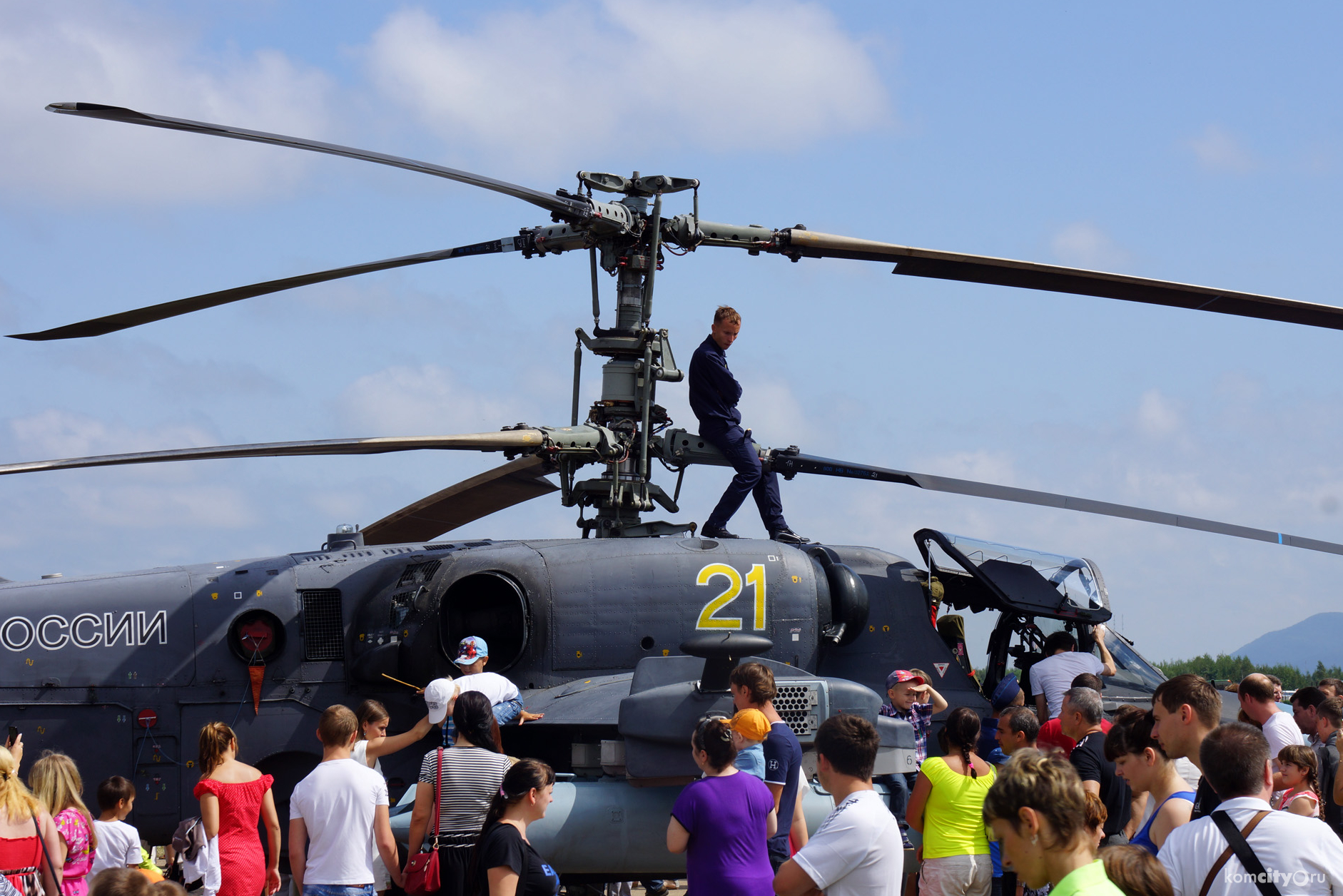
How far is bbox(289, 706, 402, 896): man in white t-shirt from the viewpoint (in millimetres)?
6102

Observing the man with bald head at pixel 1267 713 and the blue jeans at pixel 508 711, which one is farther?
the blue jeans at pixel 508 711

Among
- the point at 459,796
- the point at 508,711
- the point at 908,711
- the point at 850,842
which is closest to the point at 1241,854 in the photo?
the point at 850,842

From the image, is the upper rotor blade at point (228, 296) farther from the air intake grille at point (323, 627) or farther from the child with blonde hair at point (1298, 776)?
the child with blonde hair at point (1298, 776)

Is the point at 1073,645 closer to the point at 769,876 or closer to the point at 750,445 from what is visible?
the point at 750,445

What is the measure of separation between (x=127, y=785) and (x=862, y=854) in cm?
412

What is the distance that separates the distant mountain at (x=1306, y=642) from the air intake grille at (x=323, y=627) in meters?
97.0

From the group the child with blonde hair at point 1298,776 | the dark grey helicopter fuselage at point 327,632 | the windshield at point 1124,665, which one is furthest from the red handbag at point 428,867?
the windshield at point 1124,665

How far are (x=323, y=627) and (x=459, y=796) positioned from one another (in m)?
3.60

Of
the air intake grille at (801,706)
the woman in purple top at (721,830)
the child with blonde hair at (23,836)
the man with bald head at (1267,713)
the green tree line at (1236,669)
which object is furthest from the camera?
the green tree line at (1236,669)

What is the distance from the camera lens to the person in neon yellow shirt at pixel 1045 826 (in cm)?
344

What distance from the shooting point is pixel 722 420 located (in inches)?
392

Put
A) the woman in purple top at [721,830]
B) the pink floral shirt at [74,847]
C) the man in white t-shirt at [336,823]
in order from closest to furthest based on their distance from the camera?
the woman in purple top at [721,830]
the pink floral shirt at [74,847]
the man in white t-shirt at [336,823]

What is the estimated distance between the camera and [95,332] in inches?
334

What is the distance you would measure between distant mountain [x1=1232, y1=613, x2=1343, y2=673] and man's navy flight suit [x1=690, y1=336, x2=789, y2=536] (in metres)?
95.1
